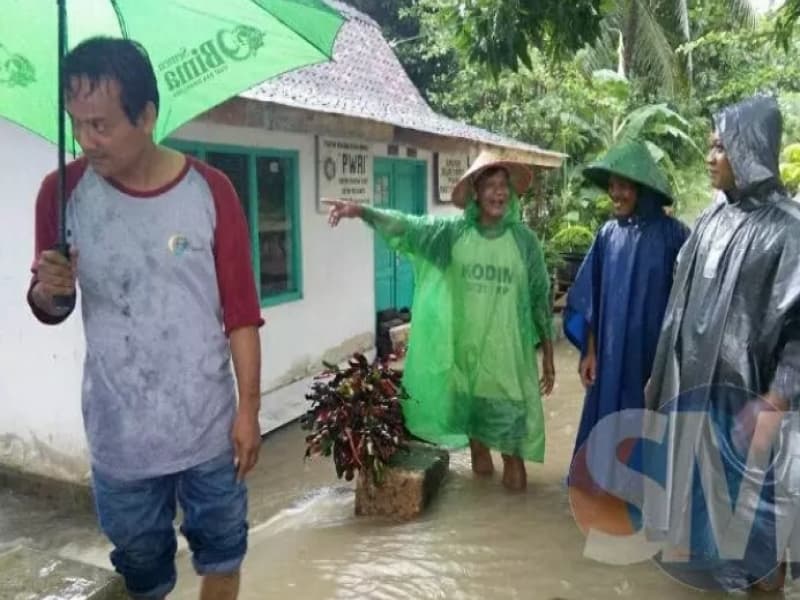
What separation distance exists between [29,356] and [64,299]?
291 centimetres

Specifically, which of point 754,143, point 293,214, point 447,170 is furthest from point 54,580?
point 447,170

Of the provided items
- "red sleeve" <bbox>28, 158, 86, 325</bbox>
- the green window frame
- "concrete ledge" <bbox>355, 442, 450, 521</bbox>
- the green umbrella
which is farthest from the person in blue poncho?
"red sleeve" <bbox>28, 158, 86, 325</bbox>

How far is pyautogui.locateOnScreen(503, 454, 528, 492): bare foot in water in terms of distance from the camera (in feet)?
14.3

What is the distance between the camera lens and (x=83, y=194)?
1.96 meters

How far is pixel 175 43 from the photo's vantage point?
7.43ft

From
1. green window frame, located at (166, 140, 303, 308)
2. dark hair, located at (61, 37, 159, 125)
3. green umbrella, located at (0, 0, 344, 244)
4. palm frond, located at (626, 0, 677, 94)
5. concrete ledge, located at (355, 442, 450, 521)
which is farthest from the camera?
palm frond, located at (626, 0, 677, 94)

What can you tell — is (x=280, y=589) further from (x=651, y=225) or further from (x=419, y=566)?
(x=651, y=225)

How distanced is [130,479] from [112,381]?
10.5 inches

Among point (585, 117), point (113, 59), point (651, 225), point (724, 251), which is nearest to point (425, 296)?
point (651, 225)

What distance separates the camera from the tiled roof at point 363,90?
197 inches

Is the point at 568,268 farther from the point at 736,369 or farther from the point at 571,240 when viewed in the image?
the point at 736,369

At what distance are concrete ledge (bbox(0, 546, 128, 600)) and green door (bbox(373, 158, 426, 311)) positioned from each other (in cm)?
571

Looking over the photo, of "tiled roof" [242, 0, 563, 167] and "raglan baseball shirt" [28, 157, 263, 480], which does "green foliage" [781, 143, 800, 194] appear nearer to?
"tiled roof" [242, 0, 563, 167]

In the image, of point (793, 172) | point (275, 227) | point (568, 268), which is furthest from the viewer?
point (568, 268)
